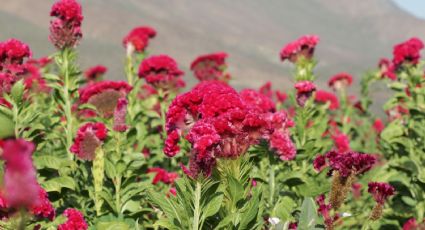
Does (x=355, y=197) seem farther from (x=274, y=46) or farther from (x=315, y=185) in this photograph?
(x=274, y=46)

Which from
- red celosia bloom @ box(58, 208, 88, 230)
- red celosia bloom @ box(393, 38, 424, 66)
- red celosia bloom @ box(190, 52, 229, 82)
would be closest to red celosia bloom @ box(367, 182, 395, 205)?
red celosia bloom @ box(58, 208, 88, 230)

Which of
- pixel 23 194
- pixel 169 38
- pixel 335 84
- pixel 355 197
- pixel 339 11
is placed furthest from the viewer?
pixel 339 11

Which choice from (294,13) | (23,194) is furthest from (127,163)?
(294,13)

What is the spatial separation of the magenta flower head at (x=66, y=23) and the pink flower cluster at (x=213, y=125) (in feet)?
5.60

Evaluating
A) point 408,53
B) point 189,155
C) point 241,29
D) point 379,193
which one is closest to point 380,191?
point 379,193

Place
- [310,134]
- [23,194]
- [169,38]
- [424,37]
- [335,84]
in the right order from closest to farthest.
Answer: [23,194], [310,134], [335,84], [169,38], [424,37]

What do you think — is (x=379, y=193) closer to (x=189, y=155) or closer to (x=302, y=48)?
(x=189, y=155)

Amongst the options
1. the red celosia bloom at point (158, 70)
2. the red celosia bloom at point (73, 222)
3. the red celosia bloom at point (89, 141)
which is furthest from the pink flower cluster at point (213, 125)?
the red celosia bloom at point (158, 70)

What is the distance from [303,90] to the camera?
162 inches

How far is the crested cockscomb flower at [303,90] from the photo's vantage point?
13.4 feet

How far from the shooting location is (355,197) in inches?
255

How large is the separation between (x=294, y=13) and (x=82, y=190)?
8192 cm

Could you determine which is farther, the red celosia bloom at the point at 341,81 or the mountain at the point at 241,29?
the mountain at the point at 241,29

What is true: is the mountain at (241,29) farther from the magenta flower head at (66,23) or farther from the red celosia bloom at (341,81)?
the magenta flower head at (66,23)
